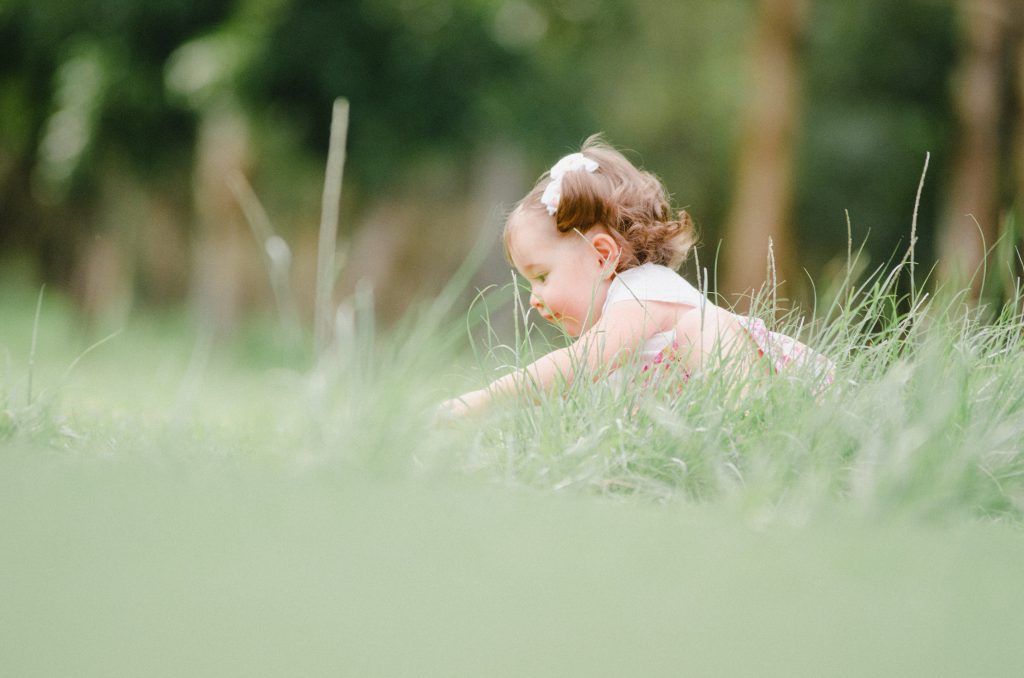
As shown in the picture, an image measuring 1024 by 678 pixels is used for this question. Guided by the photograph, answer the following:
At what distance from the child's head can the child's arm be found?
0.31m

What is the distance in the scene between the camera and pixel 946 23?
54.1ft

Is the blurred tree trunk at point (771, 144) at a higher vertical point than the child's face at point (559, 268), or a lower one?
lower

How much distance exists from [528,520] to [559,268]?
1.86m

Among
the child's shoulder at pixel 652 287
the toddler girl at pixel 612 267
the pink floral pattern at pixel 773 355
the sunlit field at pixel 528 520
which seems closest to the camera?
the sunlit field at pixel 528 520

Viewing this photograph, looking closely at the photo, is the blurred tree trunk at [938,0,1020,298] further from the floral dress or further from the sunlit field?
the sunlit field

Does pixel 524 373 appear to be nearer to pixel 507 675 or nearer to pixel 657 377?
pixel 657 377

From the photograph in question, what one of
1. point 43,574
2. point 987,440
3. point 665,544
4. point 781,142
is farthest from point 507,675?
point 781,142

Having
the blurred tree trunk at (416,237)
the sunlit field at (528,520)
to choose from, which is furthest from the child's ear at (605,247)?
the blurred tree trunk at (416,237)

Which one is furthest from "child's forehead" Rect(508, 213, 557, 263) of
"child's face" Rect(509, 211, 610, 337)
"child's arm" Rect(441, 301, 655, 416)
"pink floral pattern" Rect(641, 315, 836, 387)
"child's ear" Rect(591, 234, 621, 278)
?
"pink floral pattern" Rect(641, 315, 836, 387)

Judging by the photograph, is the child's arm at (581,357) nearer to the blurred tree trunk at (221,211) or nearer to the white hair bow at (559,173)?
the white hair bow at (559,173)

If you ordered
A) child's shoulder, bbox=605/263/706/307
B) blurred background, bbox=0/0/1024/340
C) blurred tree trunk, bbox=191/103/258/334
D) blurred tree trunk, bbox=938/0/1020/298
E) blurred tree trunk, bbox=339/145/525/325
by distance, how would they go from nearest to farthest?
child's shoulder, bbox=605/263/706/307
blurred tree trunk, bbox=938/0/1020/298
blurred background, bbox=0/0/1024/340
blurred tree trunk, bbox=191/103/258/334
blurred tree trunk, bbox=339/145/525/325

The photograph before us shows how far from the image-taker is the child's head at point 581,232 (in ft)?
11.4

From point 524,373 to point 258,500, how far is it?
1081mm

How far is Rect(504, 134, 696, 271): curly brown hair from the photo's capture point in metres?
3.50
